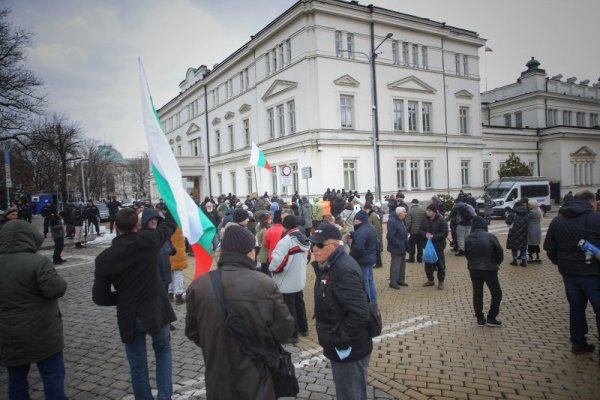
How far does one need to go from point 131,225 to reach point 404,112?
29848mm

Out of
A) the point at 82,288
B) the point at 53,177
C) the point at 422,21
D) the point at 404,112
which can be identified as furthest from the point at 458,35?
the point at 53,177

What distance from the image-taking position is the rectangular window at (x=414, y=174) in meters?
31.1

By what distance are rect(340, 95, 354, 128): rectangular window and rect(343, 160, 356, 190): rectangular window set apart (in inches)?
113

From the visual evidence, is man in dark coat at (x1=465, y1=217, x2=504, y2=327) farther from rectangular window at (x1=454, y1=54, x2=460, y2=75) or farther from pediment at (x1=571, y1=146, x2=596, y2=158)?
pediment at (x1=571, y1=146, x2=596, y2=158)

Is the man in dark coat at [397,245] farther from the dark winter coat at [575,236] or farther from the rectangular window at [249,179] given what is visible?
the rectangular window at [249,179]

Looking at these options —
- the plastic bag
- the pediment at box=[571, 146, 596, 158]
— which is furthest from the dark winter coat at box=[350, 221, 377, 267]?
the pediment at box=[571, 146, 596, 158]

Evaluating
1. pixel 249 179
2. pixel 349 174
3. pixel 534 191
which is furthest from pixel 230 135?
pixel 534 191

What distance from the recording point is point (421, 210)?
10562 mm

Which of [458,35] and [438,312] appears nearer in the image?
[438,312]

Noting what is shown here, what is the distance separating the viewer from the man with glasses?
9.99ft

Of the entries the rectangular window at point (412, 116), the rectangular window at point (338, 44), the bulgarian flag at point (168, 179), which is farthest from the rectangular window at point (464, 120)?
the bulgarian flag at point (168, 179)

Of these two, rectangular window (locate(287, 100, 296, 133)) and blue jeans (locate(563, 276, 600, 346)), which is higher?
rectangular window (locate(287, 100, 296, 133))

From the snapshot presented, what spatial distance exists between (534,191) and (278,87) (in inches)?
838

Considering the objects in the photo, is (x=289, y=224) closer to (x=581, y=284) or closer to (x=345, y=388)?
(x=345, y=388)
